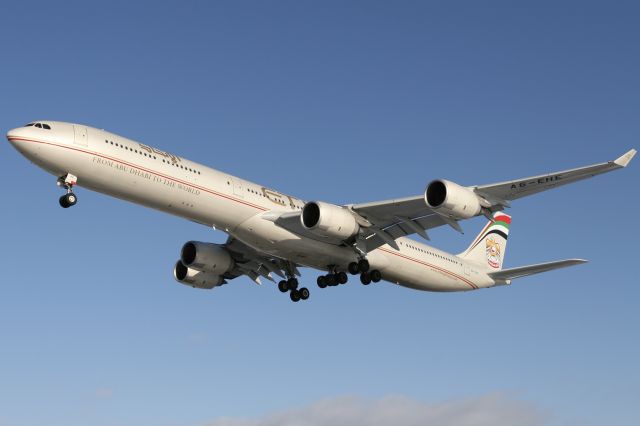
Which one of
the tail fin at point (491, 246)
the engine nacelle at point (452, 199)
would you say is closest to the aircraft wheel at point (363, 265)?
the engine nacelle at point (452, 199)

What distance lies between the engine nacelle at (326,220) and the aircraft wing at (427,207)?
3.50 ft

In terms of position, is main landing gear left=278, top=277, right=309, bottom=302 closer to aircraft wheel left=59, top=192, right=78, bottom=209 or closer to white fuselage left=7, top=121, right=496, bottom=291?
white fuselage left=7, top=121, right=496, bottom=291

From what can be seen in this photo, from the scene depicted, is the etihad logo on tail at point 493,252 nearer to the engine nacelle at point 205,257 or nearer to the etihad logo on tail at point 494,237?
the etihad logo on tail at point 494,237

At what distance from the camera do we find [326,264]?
3984 cm

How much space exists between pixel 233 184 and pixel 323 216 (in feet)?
13.4

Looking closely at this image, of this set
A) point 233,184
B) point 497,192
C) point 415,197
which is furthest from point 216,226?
point 497,192

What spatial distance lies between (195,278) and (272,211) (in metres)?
8.08

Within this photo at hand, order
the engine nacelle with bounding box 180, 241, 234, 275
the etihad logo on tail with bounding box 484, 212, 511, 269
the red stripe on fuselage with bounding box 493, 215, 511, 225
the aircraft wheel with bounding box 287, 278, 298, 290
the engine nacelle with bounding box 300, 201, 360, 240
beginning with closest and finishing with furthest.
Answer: the engine nacelle with bounding box 300, 201, 360, 240, the engine nacelle with bounding box 180, 241, 234, 275, the aircraft wheel with bounding box 287, 278, 298, 290, the etihad logo on tail with bounding box 484, 212, 511, 269, the red stripe on fuselage with bounding box 493, 215, 511, 225

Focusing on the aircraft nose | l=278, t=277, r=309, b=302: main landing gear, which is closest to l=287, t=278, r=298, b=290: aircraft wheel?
l=278, t=277, r=309, b=302: main landing gear

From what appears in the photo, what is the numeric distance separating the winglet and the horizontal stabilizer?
796cm

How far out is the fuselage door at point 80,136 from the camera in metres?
33.8

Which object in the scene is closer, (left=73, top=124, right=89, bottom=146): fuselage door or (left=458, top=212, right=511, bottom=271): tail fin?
(left=73, top=124, right=89, bottom=146): fuselage door

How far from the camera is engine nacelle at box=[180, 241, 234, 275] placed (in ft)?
137

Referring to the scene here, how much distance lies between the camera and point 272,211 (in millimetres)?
37719
